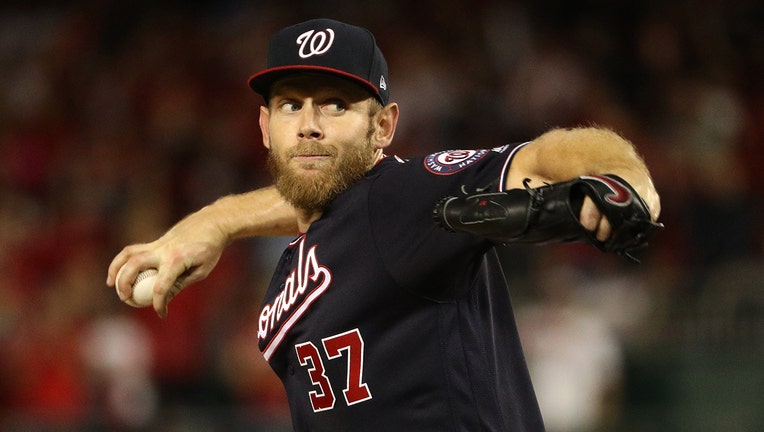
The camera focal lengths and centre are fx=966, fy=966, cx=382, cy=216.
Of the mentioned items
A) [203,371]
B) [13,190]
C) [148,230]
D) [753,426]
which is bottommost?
[753,426]

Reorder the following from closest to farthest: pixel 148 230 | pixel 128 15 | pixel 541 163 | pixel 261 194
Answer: pixel 541 163 < pixel 261 194 < pixel 148 230 < pixel 128 15

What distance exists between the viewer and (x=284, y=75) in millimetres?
2246

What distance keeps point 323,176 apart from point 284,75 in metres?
0.26

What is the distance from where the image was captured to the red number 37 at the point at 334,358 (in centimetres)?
205

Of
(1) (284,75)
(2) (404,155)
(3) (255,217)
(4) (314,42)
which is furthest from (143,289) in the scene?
(2) (404,155)

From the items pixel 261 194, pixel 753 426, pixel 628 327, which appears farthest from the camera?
pixel 628 327

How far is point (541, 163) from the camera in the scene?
5.70ft

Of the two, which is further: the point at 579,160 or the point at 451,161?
the point at 451,161

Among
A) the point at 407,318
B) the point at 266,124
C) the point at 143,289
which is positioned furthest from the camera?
the point at 266,124

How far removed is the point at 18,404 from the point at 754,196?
4411mm

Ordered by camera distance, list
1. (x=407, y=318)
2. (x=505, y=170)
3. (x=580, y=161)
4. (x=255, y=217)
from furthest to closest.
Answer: (x=255, y=217)
(x=407, y=318)
(x=505, y=170)
(x=580, y=161)

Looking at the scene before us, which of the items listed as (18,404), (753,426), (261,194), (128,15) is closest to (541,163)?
(261,194)

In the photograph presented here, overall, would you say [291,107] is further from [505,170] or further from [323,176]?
[505,170]

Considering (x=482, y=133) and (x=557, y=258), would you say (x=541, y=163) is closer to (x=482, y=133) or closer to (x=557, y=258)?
(x=557, y=258)
